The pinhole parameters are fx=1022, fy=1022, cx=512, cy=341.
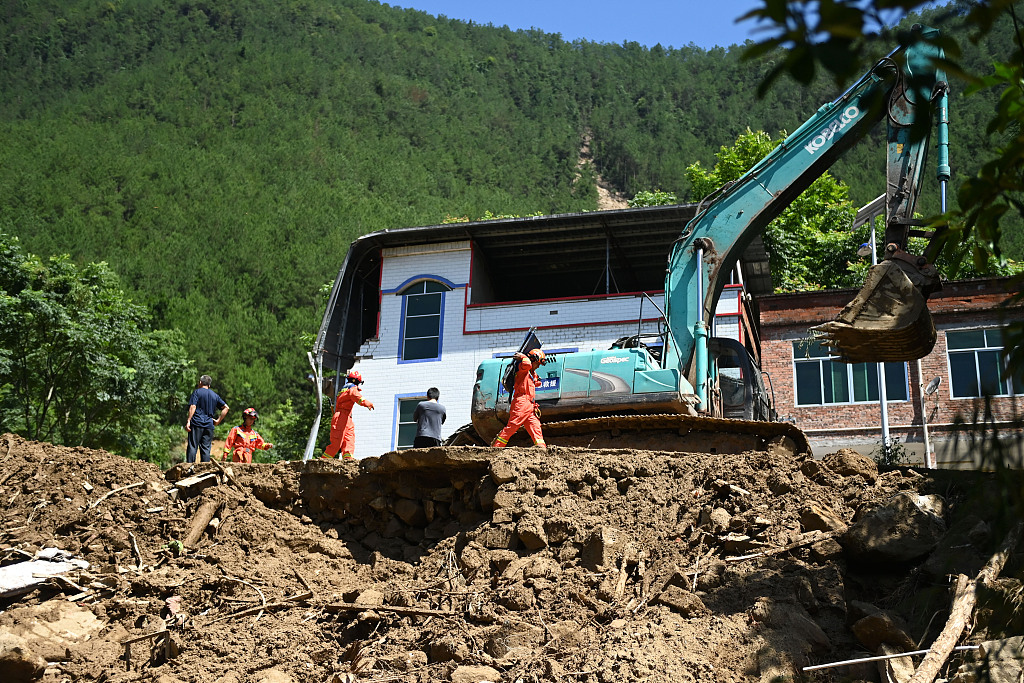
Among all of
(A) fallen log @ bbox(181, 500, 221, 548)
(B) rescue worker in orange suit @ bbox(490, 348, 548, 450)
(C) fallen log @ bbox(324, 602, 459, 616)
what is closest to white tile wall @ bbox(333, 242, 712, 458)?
(B) rescue worker in orange suit @ bbox(490, 348, 548, 450)

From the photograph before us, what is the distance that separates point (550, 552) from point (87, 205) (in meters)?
68.7

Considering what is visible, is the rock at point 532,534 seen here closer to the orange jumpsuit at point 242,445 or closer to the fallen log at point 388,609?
the fallen log at point 388,609

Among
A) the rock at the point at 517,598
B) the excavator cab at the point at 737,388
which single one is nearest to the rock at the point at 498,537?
the rock at the point at 517,598

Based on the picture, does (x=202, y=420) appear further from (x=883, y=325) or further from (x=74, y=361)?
(x=74, y=361)

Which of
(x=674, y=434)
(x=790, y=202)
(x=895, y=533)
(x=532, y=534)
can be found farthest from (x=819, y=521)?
(x=790, y=202)

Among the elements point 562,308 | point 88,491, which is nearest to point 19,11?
point 562,308

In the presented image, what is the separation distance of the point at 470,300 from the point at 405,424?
3.21m

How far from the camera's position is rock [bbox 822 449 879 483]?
9.73 meters

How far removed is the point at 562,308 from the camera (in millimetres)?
22750

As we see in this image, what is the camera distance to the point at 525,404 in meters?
12.3

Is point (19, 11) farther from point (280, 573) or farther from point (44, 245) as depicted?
point (280, 573)

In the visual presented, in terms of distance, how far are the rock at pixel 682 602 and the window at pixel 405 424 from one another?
47.1 feet

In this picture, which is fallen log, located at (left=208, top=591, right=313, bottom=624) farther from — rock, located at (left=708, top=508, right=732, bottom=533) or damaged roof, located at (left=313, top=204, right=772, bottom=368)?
damaged roof, located at (left=313, top=204, right=772, bottom=368)

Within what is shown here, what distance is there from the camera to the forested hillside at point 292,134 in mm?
60219
